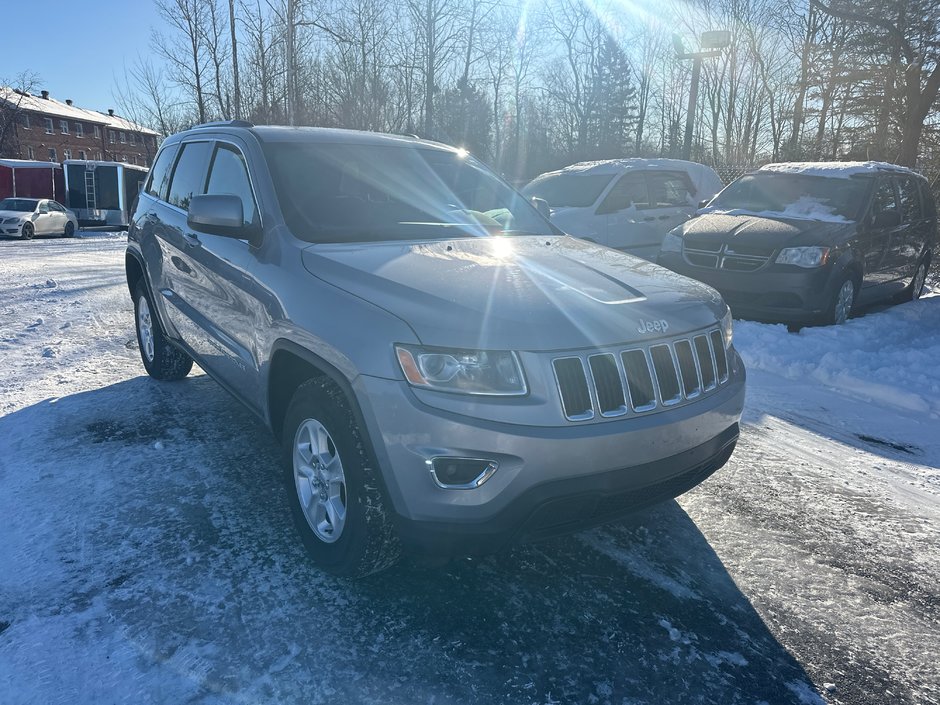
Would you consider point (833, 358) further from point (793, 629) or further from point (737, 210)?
point (793, 629)

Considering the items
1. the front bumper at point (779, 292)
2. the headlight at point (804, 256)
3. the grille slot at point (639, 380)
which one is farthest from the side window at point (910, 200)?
the grille slot at point (639, 380)

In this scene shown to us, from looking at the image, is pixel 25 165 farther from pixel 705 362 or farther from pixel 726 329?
pixel 705 362

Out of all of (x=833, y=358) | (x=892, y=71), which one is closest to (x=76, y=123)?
(x=892, y=71)

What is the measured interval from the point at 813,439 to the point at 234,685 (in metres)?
3.87

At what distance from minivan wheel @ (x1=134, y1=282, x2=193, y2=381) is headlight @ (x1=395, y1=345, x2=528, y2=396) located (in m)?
3.46

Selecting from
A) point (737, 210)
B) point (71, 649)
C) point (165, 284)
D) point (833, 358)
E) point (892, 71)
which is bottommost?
point (71, 649)

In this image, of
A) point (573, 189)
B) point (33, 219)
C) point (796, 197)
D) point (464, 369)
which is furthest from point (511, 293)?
point (33, 219)

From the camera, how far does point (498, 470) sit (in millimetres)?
2291

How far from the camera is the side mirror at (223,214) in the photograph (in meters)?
3.25

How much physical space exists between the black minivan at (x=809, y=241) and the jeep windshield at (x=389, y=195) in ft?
12.7

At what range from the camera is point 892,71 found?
50.1ft

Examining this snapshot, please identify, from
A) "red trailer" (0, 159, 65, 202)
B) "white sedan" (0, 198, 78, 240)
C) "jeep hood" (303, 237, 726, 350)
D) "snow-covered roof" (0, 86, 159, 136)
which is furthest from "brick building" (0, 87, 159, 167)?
"jeep hood" (303, 237, 726, 350)

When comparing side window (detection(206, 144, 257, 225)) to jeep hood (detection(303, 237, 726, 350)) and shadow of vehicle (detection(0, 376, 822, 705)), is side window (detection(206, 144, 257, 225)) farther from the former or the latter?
shadow of vehicle (detection(0, 376, 822, 705))

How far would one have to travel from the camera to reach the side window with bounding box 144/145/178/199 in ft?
17.0
